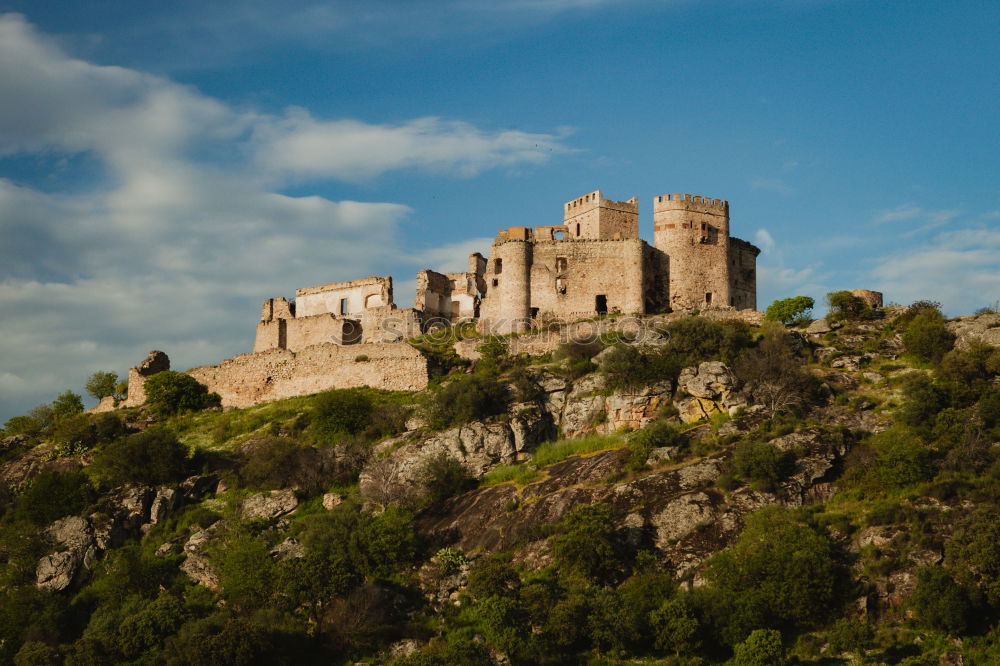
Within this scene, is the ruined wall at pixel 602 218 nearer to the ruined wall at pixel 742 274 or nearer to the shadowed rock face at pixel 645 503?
the ruined wall at pixel 742 274

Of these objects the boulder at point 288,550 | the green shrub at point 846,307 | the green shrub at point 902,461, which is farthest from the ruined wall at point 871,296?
the boulder at point 288,550

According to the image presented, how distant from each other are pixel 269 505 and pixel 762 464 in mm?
19728

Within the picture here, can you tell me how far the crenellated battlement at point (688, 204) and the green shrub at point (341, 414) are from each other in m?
20.1

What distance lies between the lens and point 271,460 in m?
49.1

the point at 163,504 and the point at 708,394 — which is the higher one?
the point at 708,394

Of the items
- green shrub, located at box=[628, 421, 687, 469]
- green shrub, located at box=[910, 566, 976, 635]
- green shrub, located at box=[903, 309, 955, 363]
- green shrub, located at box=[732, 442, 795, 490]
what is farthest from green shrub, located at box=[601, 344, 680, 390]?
green shrub, located at box=[910, 566, 976, 635]

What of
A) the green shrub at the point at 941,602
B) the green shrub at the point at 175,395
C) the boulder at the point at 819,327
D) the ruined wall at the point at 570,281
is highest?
the ruined wall at the point at 570,281

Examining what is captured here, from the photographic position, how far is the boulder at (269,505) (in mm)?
46938

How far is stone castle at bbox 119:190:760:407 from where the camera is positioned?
59531 millimetres

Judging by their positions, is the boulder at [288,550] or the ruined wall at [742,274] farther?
the ruined wall at [742,274]

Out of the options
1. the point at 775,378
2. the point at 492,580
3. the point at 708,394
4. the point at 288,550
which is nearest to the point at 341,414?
the point at 288,550

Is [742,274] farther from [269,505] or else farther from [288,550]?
[288,550]

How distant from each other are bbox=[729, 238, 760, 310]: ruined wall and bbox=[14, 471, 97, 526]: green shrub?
34470mm

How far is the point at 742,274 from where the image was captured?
64.9 m
